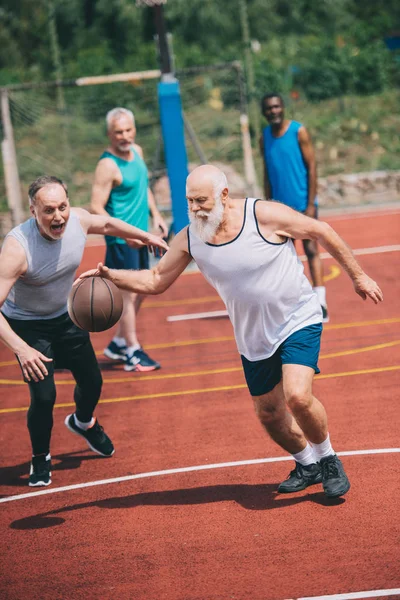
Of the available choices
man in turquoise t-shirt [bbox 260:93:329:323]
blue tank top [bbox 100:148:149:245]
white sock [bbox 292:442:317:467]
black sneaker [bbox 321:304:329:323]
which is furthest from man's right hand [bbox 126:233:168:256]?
black sneaker [bbox 321:304:329:323]

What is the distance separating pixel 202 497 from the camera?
6.04 metres

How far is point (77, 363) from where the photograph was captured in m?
6.69

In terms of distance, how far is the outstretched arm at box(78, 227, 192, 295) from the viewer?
5699 mm

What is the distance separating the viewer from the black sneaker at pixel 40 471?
259 inches

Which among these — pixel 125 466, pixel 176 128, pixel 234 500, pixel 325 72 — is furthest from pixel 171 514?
pixel 325 72

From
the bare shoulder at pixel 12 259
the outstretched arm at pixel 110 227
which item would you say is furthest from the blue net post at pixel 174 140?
the bare shoulder at pixel 12 259

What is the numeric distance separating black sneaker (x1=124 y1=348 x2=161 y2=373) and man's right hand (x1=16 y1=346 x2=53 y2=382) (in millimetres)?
3217

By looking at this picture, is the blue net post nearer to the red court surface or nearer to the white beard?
the red court surface

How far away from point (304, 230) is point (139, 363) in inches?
164

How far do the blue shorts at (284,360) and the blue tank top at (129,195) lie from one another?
12.0 ft

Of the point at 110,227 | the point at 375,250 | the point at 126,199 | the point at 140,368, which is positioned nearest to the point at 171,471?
the point at 110,227

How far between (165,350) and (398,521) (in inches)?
203

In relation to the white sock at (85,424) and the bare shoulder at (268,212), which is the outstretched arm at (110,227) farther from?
the white sock at (85,424)

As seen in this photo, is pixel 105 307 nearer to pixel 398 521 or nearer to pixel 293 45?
pixel 398 521
